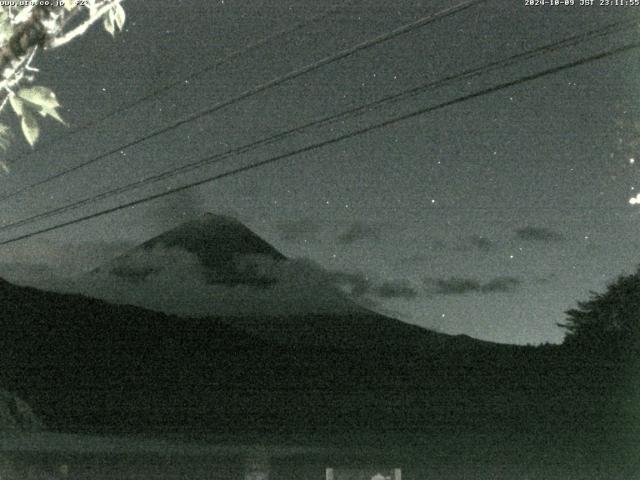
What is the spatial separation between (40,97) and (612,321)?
25.6 m

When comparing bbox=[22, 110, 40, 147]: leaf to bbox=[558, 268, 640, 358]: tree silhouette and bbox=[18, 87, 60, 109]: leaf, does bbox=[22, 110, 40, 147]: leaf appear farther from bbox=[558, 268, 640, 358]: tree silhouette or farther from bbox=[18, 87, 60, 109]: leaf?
bbox=[558, 268, 640, 358]: tree silhouette

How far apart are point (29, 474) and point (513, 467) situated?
36.6 feet

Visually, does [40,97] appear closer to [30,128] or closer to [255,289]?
[30,128]

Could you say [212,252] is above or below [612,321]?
above

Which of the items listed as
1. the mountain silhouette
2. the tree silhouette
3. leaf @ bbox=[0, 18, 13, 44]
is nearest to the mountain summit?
the mountain silhouette

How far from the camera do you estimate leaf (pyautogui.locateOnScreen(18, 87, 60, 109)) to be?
2715 mm

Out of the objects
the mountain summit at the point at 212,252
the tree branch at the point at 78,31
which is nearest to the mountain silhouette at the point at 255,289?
the mountain summit at the point at 212,252

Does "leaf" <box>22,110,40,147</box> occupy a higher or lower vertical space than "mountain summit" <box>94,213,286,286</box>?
lower

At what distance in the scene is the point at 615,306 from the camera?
25.9 m

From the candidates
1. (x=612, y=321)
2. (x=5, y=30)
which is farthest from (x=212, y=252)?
(x=5, y=30)

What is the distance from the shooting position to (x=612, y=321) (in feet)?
85.7

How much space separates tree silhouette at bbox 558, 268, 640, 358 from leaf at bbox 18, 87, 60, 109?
2450 centimetres

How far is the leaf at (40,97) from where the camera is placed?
2.71 meters

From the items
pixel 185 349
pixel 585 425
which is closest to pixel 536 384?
pixel 585 425
